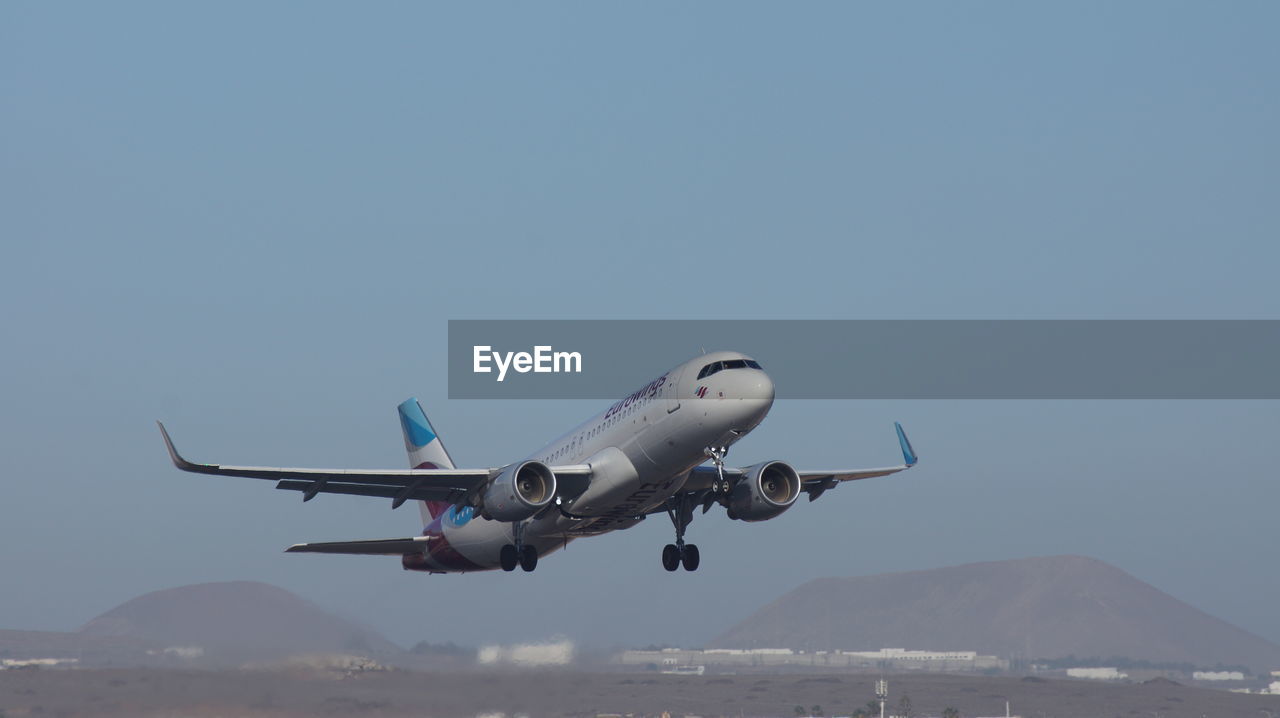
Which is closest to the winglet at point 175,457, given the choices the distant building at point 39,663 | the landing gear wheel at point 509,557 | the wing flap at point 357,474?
the wing flap at point 357,474

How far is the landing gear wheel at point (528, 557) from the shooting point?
145ft

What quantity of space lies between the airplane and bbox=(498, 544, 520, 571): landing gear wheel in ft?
0.14

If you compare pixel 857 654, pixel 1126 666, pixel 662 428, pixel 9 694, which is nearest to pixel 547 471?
pixel 662 428

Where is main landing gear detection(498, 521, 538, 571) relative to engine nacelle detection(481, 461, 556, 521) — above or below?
below

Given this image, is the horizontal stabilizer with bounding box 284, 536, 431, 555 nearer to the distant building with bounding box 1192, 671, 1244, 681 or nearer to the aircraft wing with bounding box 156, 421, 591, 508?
the aircraft wing with bounding box 156, 421, 591, 508

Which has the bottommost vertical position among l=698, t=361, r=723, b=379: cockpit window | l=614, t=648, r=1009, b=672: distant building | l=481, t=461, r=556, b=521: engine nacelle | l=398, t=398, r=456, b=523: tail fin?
l=614, t=648, r=1009, b=672: distant building

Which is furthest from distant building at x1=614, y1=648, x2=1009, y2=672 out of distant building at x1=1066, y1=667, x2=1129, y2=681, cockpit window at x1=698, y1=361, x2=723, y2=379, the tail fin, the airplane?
cockpit window at x1=698, y1=361, x2=723, y2=379

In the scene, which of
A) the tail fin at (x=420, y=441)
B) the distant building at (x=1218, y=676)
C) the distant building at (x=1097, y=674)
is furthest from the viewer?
the distant building at (x=1218, y=676)

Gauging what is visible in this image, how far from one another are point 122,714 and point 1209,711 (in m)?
92.9

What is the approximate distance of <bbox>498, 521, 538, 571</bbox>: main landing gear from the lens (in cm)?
4412

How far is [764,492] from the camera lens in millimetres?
42438

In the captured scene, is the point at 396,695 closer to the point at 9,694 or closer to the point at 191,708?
the point at 191,708

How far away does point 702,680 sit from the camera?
102125mm

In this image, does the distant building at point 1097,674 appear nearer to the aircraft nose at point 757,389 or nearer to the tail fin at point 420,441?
the tail fin at point 420,441
